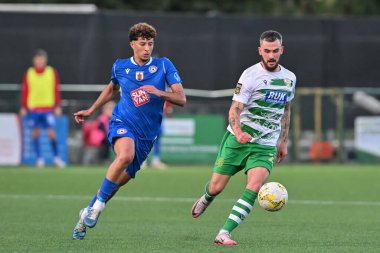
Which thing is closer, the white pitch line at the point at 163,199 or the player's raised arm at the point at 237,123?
the player's raised arm at the point at 237,123

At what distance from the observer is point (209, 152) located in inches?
969

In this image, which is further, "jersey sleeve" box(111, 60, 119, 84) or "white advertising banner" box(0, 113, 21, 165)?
"white advertising banner" box(0, 113, 21, 165)

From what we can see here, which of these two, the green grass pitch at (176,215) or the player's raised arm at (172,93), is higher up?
the player's raised arm at (172,93)

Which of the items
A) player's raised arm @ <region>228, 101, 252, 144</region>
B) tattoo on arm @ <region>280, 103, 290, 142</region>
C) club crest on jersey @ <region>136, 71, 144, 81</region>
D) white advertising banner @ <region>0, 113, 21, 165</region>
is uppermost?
club crest on jersey @ <region>136, 71, 144, 81</region>

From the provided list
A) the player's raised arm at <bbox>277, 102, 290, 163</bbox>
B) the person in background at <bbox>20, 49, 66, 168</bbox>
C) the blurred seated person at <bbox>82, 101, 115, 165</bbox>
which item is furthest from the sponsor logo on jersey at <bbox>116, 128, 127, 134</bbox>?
the blurred seated person at <bbox>82, 101, 115, 165</bbox>

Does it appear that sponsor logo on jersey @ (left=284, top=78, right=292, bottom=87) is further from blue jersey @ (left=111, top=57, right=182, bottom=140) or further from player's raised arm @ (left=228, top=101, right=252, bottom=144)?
blue jersey @ (left=111, top=57, right=182, bottom=140)

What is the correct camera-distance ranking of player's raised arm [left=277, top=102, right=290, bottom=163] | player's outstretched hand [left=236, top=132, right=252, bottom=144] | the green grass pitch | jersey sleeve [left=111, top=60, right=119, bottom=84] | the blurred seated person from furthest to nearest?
the blurred seated person, jersey sleeve [left=111, top=60, right=119, bottom=84], player's raised arm [left=277, top=102, right=290, bottom=163], the green grass pitch, player's outstretched hand [left=236, top=132, right=252, bottom=144]

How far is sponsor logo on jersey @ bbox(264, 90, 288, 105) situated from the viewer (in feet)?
35.7

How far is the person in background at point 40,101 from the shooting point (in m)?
23.3

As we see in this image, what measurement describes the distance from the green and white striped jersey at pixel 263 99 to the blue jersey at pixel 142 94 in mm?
761

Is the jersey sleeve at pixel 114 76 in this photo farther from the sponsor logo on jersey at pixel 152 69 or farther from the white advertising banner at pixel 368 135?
the white advertising banner at pixel 368 135

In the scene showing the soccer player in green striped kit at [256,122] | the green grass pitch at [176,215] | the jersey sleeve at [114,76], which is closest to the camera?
the green grass pitch at [176,215]

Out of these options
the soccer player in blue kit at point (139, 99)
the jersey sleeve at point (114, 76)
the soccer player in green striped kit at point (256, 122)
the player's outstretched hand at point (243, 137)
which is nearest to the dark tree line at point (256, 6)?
the jersey sleeve at point (114, 76)

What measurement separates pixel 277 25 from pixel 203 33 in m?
1.85
